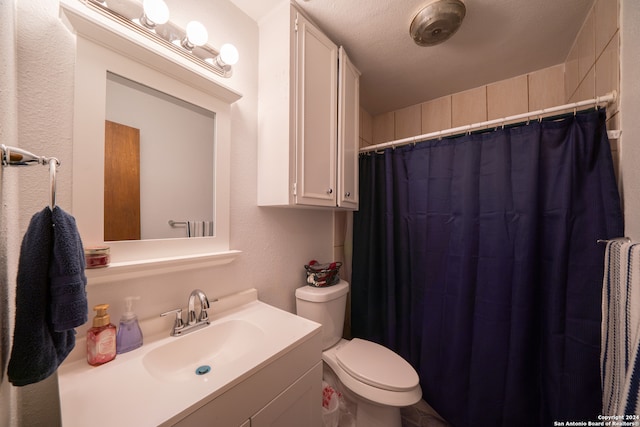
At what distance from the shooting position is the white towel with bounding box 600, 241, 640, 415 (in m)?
0.59

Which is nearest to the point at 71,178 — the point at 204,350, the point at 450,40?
the point at 204,350

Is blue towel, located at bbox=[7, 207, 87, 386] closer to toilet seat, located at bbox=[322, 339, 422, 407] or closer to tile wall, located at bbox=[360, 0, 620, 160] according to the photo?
toilet seat, located at bbox=[322, 339, 422, 407]

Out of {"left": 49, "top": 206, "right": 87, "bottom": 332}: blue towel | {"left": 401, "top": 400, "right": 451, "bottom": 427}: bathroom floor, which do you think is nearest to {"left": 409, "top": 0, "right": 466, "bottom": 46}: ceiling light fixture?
{"left": 49, "top": 206, "right": 87, "bottom": 332}: blue towel

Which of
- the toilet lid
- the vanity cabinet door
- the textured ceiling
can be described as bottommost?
the toilet lid

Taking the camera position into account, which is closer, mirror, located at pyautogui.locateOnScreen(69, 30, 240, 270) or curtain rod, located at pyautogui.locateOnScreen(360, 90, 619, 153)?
mirror, located at pyautogui.locateOnScreen(69, 30, 240, 270)

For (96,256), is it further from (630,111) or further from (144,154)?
(630,111)

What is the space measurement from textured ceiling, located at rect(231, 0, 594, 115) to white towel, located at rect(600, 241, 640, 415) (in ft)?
3.88

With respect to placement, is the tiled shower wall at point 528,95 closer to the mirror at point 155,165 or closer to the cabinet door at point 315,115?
the cabinet door at point 315,115

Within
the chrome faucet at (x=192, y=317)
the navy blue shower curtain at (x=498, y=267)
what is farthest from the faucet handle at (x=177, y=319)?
the navy blue shower curtain at (x=498, y=267)

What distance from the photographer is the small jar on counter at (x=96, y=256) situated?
2.09ft

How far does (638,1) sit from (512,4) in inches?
18.4

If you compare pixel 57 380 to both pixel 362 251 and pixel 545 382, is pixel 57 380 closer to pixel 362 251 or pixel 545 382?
pixel 362 251

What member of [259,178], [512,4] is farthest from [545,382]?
[512,4]

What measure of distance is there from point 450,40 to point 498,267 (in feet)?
4.32
